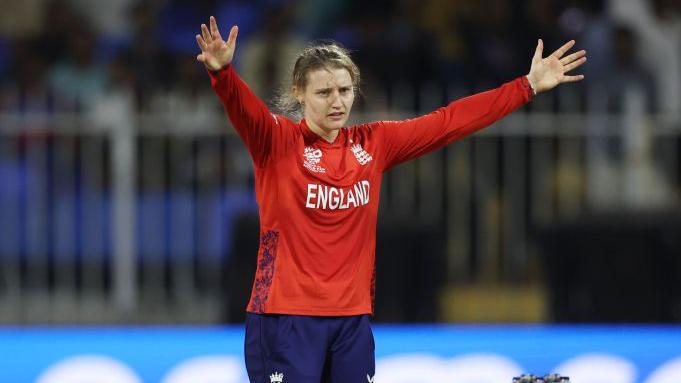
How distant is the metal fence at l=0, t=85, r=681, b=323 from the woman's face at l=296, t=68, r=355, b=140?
4.44m

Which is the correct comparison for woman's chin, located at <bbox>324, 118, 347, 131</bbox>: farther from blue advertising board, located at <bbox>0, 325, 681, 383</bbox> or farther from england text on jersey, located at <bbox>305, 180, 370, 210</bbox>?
blue advertising board, located at <bbox>0, 325, 681, 383</bbox>

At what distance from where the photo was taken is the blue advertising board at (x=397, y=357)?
7.16 meters

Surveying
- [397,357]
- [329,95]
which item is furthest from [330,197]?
[397,357]

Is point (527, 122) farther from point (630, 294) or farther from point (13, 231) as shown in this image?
point (13, 231)

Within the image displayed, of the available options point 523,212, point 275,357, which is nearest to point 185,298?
point 523,212

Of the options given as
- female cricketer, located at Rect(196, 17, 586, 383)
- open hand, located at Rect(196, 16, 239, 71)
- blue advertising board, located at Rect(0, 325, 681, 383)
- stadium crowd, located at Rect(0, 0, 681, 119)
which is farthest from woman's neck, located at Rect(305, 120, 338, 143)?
stadium crowd, located at Rect(0, 0, 681, 119)

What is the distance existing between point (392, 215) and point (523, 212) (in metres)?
1.02

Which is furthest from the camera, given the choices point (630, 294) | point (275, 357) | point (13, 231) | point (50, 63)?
point (50, 63)

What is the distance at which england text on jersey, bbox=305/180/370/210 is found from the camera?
5.04 metres

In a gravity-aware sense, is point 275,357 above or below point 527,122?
below

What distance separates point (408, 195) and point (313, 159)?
4.59 meters

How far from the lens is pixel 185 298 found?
9633 mm

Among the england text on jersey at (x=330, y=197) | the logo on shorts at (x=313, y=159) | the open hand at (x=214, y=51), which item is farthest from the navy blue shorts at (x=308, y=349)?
the open hand at (x=214, y=51)

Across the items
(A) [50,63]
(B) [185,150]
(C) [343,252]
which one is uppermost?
(A) [50,63]
